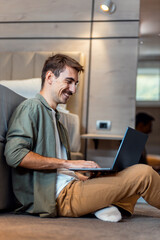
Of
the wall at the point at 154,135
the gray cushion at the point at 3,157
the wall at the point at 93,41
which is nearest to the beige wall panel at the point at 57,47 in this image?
the wall at the point at 93,41

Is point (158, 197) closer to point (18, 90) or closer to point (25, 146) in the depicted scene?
point (25, 146)

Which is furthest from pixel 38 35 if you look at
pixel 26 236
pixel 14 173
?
pixel 26 236

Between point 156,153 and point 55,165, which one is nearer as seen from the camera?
point 55,165

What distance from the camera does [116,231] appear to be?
1417mm

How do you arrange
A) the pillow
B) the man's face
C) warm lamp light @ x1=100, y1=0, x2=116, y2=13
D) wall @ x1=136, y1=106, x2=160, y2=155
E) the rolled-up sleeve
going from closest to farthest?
the rolled-up sleeve → the man's face → the pillow → warm lamp light @ x1=100, y1=0, x2=116, y2=13 → wall @ x1=136, y1=106, x2=160, y2=155

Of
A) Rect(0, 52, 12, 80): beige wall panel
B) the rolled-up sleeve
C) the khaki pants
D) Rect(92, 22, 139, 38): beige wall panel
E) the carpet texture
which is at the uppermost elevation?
Rect(92, 22, 139, 38): beige wall panel

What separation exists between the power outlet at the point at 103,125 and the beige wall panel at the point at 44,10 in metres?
1.10

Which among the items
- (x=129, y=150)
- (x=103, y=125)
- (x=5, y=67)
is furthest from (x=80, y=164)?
(x=5, y=67)

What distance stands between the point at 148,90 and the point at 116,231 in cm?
706

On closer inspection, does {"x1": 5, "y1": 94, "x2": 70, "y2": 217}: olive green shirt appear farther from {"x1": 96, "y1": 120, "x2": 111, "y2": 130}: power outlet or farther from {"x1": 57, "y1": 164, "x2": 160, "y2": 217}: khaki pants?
{"x1": 96, "y1": 120, "x2": 111, "y2": 130}: power outlet

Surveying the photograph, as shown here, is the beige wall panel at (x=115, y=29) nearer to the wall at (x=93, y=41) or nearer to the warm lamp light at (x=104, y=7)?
the wall at (x=93, y=41)

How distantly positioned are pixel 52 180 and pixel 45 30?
2.35 m

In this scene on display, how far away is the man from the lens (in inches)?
62.9

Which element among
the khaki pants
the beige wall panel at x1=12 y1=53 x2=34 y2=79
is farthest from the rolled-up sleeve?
the beige wall panel at x1=12 y1=53 x2=34 y2=79
